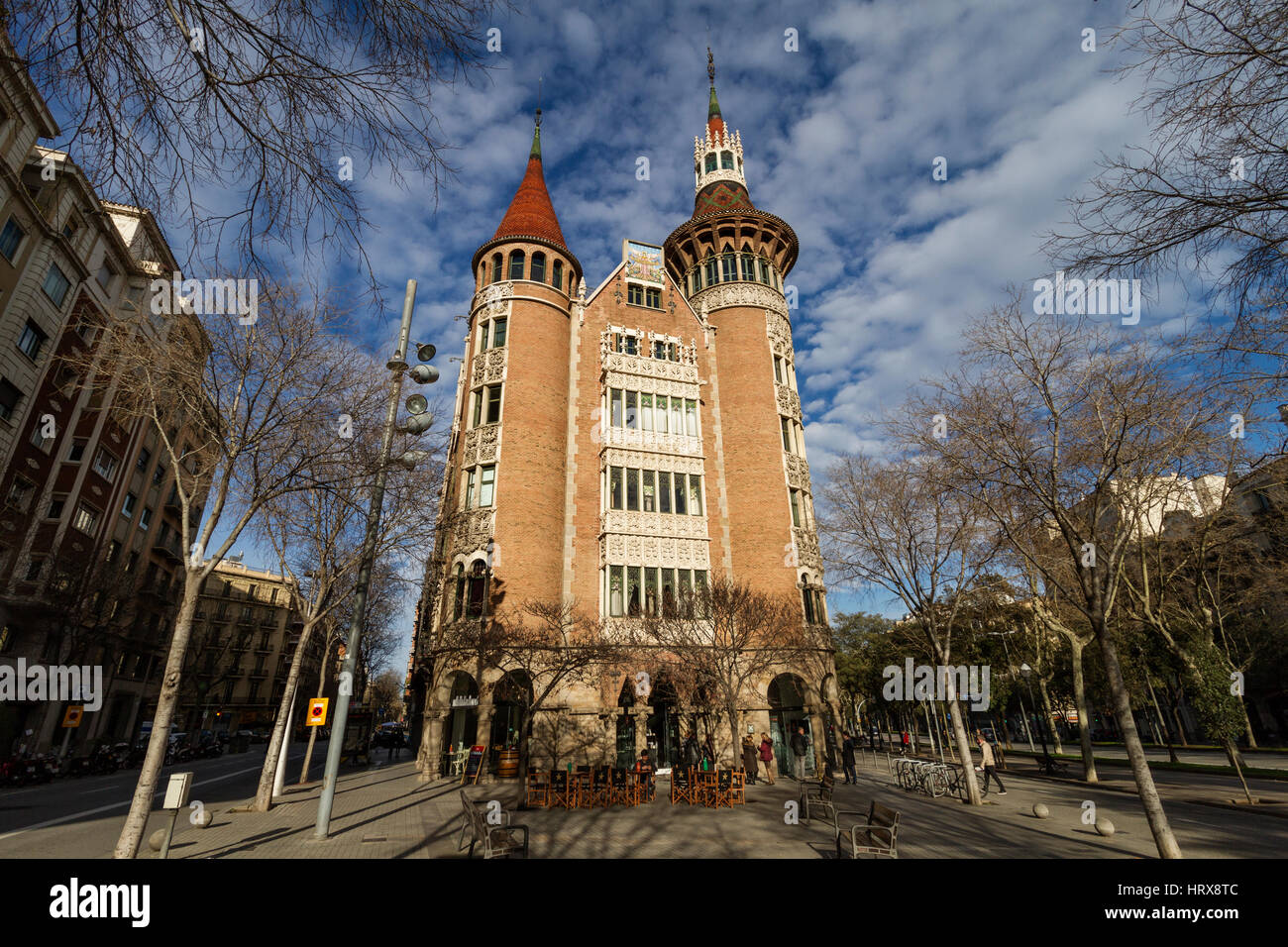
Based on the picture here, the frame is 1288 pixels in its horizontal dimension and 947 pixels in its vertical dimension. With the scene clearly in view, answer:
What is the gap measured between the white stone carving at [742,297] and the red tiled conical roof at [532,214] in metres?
8.97

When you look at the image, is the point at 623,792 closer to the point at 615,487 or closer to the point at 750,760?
the point at 750,760

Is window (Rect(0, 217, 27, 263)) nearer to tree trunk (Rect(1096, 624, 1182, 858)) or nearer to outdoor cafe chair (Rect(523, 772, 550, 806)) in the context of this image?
outdoor cafe chair (Rect(523, 772, 550, 806))

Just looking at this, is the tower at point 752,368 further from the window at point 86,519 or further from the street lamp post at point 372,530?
the window at point 86,519

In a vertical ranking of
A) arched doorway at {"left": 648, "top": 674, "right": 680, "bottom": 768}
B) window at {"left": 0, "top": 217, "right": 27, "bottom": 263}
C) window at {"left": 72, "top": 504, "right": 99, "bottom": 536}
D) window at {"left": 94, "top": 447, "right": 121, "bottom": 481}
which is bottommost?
arched doorway at {"left": 648, "top": 674, "right": 680, "bottom": 768}

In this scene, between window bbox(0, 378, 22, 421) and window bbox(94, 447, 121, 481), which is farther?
window bbox(94, 447, 121, 481)

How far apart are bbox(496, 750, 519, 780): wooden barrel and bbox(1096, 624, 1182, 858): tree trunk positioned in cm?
2085

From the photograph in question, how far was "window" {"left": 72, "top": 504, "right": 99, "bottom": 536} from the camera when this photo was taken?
111 feet

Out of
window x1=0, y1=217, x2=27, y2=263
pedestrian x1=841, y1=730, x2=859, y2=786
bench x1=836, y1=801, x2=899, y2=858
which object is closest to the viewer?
bench x1=836, y1=801, x2=899, y2=858

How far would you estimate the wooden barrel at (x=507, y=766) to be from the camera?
2436 cm

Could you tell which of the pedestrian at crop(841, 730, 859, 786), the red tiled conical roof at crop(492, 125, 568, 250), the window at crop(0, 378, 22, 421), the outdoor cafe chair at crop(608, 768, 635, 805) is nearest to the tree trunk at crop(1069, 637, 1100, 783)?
the pedestrian at crop(841, 730, 859, 786)

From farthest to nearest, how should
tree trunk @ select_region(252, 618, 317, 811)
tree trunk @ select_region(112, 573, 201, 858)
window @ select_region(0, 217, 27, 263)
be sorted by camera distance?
window @ select_region(0, 217, 27, 263) < tree trunk @ select_region(252, 618, 317, 811) < tree trunk @ select_region(112, 573, 201, 858)

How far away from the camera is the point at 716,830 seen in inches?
525

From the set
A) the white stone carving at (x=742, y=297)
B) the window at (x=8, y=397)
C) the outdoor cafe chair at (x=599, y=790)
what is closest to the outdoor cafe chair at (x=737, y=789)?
the outdoor cafe chair at (x=599, y=790)

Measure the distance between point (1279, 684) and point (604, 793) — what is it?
171 ft
